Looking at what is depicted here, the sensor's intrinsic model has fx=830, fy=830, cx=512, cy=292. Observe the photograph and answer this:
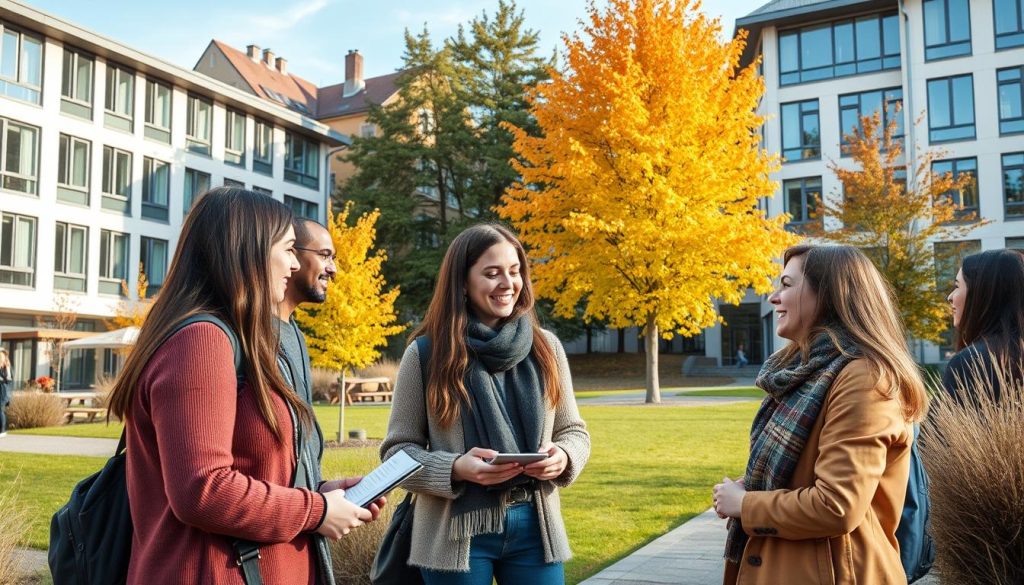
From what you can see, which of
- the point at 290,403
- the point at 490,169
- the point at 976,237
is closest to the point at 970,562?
the point at 290,403

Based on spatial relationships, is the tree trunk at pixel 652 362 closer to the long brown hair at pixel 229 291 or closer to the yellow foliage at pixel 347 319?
the yellow foliage at pixel 347 319

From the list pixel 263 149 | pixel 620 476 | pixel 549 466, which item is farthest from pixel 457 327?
pixel 263 149

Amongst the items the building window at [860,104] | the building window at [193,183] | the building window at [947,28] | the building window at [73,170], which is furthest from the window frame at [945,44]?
the building window at [73,170]

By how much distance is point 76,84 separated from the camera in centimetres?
3203

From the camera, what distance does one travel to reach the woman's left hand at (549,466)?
2.92 m

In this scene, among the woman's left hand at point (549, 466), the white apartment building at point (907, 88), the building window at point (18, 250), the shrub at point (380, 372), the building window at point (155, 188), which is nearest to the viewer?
the woman's left hand at point (549, 466)

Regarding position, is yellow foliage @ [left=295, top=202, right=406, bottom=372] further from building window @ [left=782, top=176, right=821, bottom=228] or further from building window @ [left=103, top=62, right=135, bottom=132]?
building window @ [left=782, top=176, right=821, bottom=228]

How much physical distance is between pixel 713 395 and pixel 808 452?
24.1 metres

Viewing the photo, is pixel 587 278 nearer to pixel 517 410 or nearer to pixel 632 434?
pixel 632 434

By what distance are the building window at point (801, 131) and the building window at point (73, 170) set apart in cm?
2900

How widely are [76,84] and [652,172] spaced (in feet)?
79.3

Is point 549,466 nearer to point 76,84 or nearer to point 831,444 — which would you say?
point 831,444

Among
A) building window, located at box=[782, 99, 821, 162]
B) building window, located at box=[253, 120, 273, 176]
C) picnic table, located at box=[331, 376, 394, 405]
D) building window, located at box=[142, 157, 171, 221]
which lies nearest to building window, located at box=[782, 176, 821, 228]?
building window, located at box=[782, 99, 821, 162]

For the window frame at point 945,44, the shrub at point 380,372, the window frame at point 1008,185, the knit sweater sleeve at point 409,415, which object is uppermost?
the window frame at point 945,44
